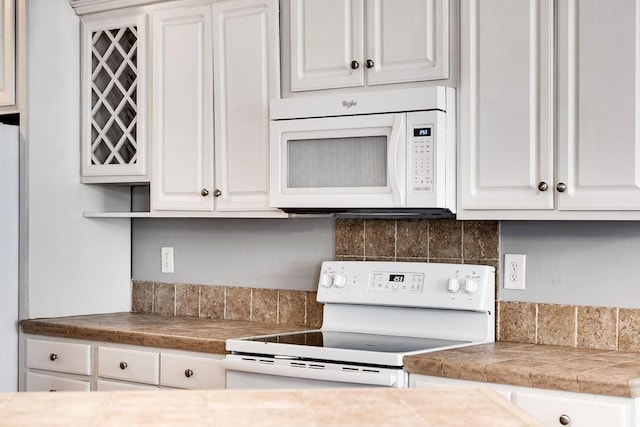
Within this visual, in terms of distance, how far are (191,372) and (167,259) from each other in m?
0.95

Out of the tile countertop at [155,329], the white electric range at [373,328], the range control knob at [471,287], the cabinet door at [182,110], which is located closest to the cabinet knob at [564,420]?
the white electric range at [373,328]

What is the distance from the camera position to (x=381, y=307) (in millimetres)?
3471

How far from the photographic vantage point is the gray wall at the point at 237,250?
383 centimetres

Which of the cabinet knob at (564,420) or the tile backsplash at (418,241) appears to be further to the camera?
the tile backsplash at (418,241)

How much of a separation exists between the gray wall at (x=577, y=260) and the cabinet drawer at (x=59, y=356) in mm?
1704

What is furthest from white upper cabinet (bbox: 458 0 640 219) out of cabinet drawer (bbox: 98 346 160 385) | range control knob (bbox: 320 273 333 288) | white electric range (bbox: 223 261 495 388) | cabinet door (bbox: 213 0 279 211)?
cabinet drawer (bbox: 98 346 160 385)

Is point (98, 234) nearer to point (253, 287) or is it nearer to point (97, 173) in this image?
point (97, 173)

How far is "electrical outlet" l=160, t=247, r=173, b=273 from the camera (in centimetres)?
428

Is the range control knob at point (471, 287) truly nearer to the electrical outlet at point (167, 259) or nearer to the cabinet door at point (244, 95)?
the cabinet door at point (244, 95)

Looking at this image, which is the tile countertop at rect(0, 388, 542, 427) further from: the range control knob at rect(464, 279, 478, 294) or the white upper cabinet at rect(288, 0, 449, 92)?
the white upper cabinet at rect(288, 0, 449, 92)

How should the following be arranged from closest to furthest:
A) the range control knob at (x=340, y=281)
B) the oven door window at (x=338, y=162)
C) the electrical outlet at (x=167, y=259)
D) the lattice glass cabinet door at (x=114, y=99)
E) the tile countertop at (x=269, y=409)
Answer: the tile countertop at (x=269, y=409) → the oven door window at (x=338, y=162) → the range control knob at (x=340, y=281) → the lattice glass cabinet door at (x=114, y=99) → the electrical outlet at (x=167, y=259)

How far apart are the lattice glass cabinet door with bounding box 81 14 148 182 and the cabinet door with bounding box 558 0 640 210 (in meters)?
1.84


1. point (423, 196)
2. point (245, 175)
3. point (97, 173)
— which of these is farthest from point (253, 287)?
point (423, 196)

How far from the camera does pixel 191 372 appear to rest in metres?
3.45
